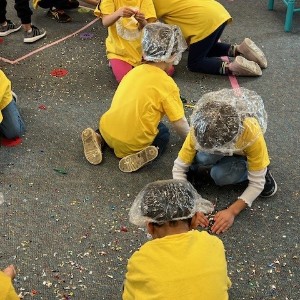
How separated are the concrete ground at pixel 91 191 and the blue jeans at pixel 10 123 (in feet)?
0.22

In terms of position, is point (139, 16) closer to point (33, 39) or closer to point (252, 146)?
point (33, 39)

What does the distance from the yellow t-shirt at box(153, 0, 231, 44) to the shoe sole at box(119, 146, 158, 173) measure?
0.88 metres

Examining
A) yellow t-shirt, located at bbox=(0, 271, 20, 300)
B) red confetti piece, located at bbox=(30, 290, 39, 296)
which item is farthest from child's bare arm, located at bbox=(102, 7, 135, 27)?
yellow t-shirt, located at bbox=(0, 271, 20, 300)

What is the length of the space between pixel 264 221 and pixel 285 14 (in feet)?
6.31

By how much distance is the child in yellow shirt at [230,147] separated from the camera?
4.85 feet

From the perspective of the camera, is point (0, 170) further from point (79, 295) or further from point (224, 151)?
point (224, 151)

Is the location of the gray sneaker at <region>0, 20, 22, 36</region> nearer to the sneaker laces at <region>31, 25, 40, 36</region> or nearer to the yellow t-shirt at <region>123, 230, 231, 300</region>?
the sneaker laces at <region>31, 25, 40, 36</region>

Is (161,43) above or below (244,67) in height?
above

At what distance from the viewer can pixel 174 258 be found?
1.04 meters

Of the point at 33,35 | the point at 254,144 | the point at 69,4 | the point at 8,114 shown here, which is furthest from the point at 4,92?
the point at 69,4

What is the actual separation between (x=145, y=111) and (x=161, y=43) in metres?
0.30

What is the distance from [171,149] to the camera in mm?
2041

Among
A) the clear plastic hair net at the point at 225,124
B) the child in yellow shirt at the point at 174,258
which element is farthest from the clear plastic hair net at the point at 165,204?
the clear plastic hair net at the point at 225,124

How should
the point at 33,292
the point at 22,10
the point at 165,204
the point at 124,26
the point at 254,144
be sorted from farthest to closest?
the point at 22,10
the point at 124,26
the point at 254,144
the point at 33,292
the point at 165,204
